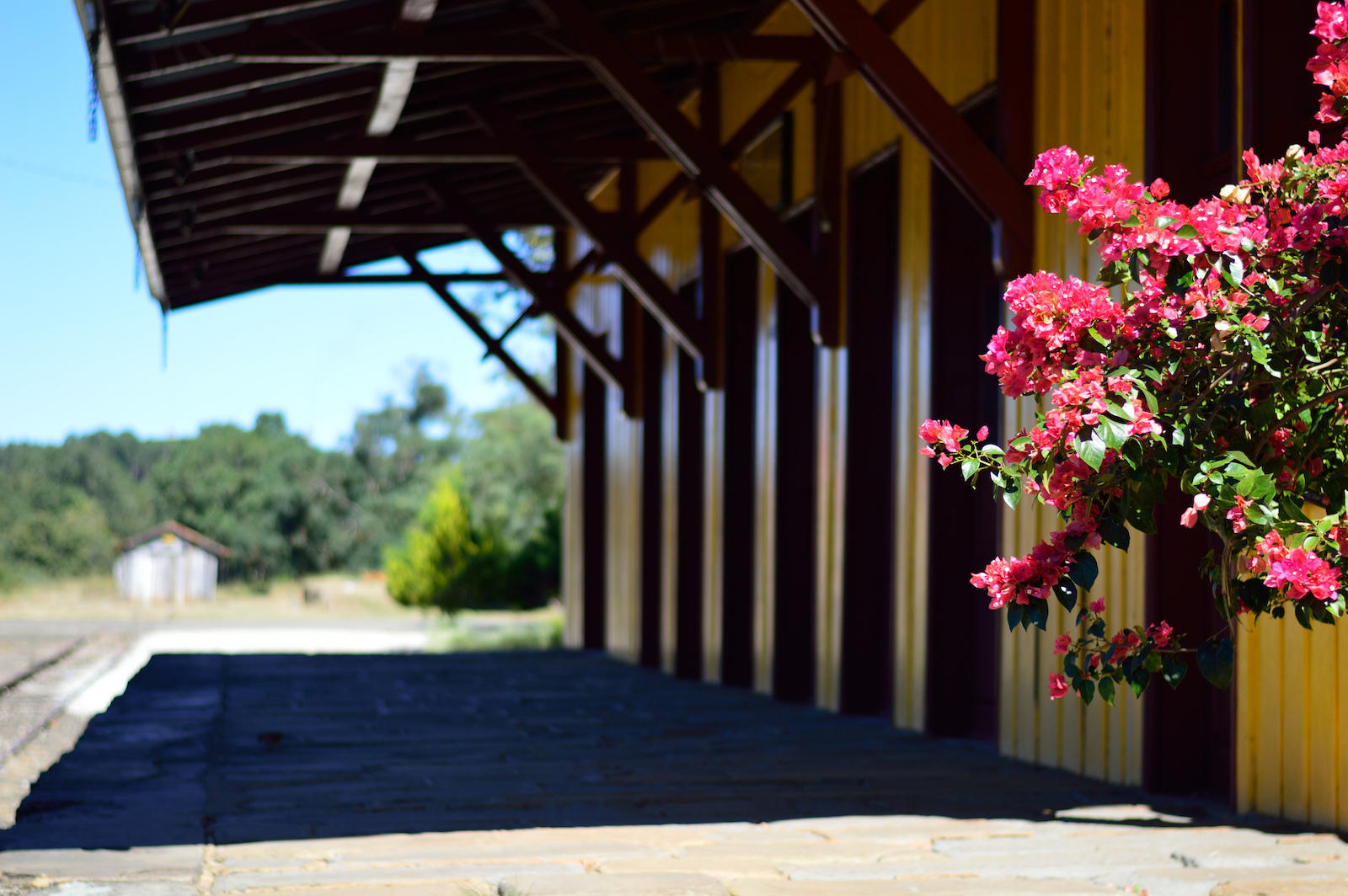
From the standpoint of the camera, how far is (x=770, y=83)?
31.0ft

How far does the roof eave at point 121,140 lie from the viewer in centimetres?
656

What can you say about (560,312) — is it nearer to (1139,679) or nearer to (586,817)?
(586,817)

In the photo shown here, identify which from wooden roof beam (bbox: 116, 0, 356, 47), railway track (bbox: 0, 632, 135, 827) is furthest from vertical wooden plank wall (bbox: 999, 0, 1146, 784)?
railway track (bbox: 0, 632, 135, 827)

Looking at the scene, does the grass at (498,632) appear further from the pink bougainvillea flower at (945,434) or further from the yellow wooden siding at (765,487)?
the pink bougainvillea flower at (945,434)

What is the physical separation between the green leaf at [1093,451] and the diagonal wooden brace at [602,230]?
25.7ft

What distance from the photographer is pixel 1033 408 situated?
5566 millimetres

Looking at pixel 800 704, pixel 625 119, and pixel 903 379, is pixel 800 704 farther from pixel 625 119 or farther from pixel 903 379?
pixel 625 119

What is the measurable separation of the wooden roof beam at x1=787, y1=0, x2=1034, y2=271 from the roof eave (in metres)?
3.28

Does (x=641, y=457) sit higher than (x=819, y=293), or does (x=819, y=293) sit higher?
(x=819, y=293)

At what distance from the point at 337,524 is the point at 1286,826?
48770mm

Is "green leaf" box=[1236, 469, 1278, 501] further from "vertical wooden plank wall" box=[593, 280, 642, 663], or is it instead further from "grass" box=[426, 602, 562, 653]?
"grass" box=[426, 602, 562, 653]

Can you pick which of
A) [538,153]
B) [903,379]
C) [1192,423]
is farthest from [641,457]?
[1192,423]

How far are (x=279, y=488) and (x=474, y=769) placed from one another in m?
46.2

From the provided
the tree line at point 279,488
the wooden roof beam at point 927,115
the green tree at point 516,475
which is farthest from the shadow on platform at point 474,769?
the tree line at point 279,488
